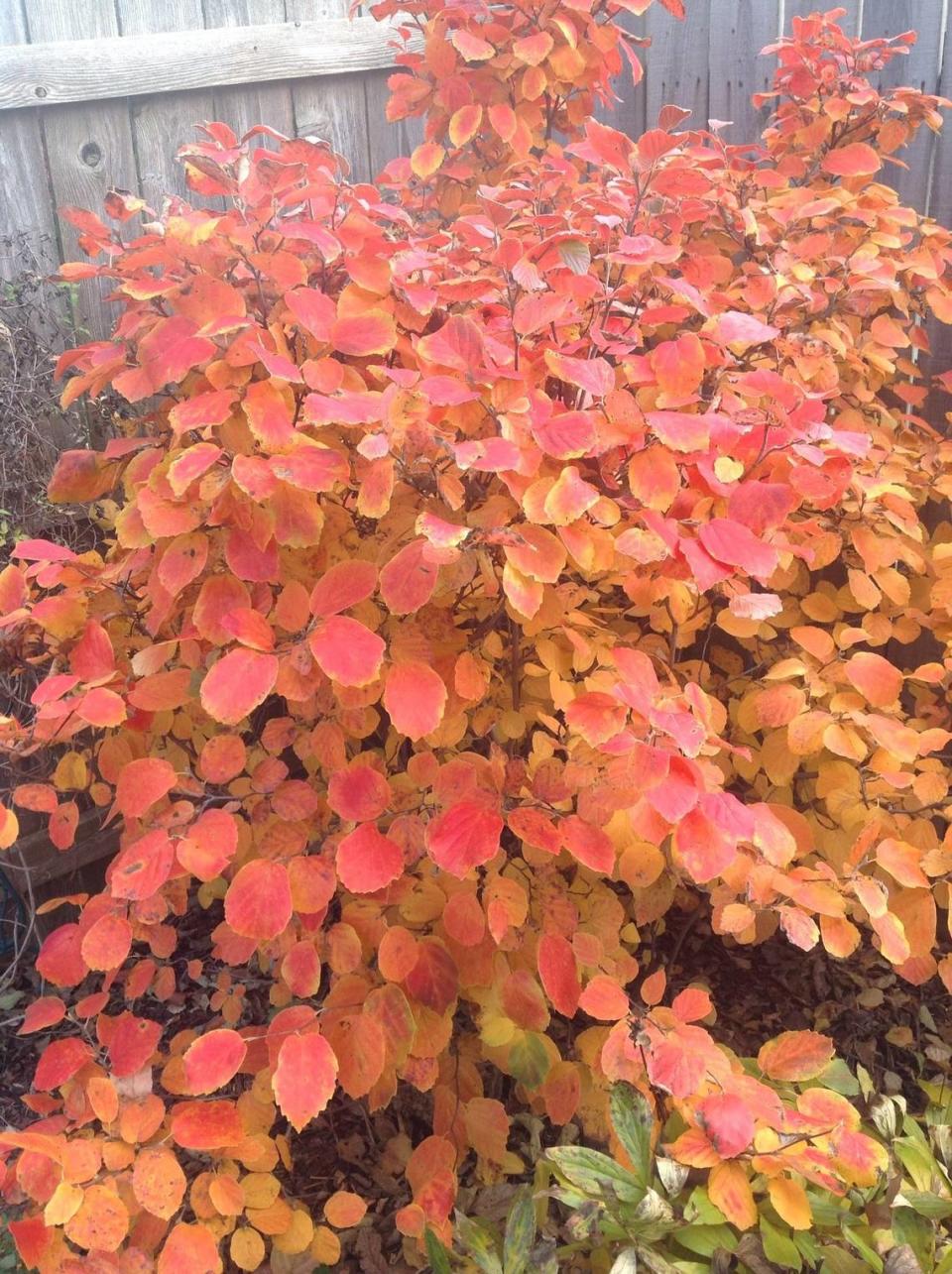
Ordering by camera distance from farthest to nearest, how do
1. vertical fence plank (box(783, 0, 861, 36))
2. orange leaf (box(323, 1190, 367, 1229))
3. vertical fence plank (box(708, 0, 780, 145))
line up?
vertical fence plank (box(708, 0, 780, 145)) < vertical fence plank (box(783, 0, 861, 36)) < orange leaf (box(323, 1190, 367, 1229))

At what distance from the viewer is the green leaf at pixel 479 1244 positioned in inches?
43.9

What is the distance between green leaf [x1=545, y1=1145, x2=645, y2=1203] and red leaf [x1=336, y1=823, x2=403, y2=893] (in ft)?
1.20

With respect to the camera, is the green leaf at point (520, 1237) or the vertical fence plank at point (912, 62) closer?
the green leaf at point (520, 1237)

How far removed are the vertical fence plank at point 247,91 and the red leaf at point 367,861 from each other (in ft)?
7.18

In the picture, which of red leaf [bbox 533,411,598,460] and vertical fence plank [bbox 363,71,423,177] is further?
vertical fence plank [bbox 363,71,423,177]

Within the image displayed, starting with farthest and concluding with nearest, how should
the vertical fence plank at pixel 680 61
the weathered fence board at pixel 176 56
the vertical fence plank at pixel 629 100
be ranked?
the vertical fence plank at pixel 629 100 → the vertical fence plank at pixel 680 61 → the weathered fence board at pixel 176 56

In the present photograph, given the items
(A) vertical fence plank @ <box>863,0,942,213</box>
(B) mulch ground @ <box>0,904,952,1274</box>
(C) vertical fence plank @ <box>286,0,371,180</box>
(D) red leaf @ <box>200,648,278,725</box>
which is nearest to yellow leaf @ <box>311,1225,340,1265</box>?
(B) mulch ground @ <box>0,904,952,1274</box>

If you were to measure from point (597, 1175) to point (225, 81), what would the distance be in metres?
2.61

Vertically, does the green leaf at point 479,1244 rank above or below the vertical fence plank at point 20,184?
below

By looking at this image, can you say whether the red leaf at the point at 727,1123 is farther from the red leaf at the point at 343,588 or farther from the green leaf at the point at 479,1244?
the red leaf at the point at 343,588

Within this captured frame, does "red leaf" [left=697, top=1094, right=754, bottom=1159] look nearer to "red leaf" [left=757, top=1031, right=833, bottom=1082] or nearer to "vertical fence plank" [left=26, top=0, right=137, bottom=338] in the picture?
"red leaf" [left=757, top=1031, right=833, bottom=1082]

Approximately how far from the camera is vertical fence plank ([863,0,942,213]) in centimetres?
223

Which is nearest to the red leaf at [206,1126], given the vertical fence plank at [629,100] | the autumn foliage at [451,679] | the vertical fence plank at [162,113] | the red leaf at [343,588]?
the autumn foliage at [451,679]

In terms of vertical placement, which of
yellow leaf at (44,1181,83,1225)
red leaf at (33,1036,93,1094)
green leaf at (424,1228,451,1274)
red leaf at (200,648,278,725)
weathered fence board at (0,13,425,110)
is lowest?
green leaf at (424,1228,451,1274)
